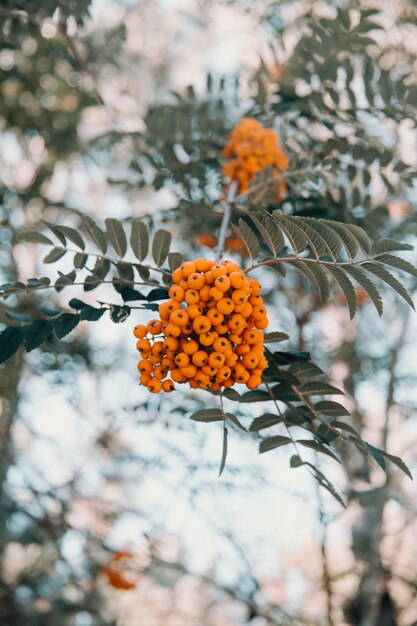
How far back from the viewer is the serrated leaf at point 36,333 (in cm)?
157

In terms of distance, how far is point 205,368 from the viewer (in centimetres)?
137

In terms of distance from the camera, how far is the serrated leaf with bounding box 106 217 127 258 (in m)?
1.59

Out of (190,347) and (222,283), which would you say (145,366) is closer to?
(190,347)

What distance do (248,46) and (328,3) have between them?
63 cm

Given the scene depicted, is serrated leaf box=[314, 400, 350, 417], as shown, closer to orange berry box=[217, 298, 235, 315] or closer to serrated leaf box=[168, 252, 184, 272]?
orange berry box=[217, 298, 235, 315]

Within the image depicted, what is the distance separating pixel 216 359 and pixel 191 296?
0.54ft

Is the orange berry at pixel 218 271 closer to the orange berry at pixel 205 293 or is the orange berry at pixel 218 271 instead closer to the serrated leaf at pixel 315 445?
the orange berry at pixel 205 293

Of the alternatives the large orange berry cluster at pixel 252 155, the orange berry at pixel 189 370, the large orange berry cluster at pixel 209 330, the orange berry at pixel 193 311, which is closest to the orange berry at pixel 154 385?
the large orange berry cluster at pixel 209 330

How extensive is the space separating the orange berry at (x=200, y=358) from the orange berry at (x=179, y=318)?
79 millimetres

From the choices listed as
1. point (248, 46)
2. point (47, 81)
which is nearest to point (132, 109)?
point (47, 81)

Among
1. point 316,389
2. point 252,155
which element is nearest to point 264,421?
point 316,389

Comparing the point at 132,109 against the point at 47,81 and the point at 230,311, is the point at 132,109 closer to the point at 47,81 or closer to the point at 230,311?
the point at 47,81

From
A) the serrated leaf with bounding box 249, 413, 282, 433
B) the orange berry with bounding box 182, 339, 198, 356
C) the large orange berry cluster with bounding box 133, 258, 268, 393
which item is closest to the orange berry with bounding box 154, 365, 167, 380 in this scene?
the large orange berry cluster with bounding box 133, 258, 268, 393

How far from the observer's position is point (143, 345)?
1442mm
